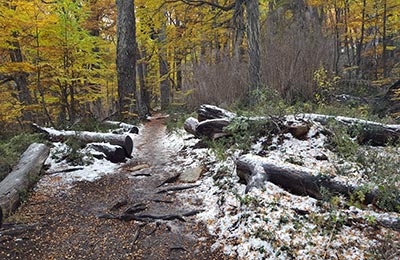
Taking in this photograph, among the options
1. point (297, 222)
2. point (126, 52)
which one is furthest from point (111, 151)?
point (126, 52)

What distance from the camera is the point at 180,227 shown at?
3.26 m

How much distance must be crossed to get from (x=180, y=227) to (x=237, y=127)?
244 cm

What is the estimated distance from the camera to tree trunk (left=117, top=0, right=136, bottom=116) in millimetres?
10273

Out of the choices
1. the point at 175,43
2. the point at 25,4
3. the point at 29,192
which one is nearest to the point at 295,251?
the point at 29,192

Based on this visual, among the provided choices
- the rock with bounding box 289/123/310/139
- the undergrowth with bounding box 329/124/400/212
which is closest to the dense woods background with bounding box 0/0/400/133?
the rock with bounding box 289/123/310/139

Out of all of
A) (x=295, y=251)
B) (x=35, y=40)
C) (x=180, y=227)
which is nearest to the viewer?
(x=295, y=251)

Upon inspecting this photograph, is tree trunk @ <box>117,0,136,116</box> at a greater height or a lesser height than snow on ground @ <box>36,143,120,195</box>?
greater

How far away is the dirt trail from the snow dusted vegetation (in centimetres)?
28

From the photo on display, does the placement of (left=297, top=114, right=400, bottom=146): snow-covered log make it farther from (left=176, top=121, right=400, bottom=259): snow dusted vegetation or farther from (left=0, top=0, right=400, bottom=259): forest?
(left=176, top=121, right=400, bottom=259): snow dusted vegetation

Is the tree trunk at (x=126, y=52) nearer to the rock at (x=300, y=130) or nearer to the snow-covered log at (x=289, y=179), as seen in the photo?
the rock at (x=300, y=130)

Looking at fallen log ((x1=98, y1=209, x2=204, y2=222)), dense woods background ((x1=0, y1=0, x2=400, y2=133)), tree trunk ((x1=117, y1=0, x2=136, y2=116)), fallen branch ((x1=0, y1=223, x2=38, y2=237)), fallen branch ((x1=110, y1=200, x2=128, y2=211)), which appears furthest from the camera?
tree trunk ((x1=117, y1=0, x2=136, y2=116))

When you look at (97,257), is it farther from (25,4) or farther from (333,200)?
(25,4)

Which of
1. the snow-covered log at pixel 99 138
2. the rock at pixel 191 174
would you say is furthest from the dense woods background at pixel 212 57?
the rock at pixel 191 174

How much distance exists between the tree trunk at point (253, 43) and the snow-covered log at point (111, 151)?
377 centimetres
